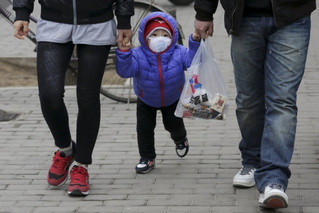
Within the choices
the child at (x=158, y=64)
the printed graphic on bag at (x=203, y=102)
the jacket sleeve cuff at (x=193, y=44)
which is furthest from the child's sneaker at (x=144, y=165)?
the jacket sleeve cuff at (x=193, y=44)

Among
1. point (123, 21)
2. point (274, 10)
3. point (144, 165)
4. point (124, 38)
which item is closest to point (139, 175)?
point (144, 165)

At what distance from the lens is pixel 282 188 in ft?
15.9

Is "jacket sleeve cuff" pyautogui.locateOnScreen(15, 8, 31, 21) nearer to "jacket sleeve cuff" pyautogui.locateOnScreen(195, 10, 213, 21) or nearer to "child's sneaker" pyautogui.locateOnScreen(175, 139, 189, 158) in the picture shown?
"jacket sleeve cuff" pyautogui.locateOnScreen(195, 10, 213, 21)

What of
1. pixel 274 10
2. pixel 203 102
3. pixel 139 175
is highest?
pixel 274 10

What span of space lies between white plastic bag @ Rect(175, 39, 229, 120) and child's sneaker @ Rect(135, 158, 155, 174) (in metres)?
0.62

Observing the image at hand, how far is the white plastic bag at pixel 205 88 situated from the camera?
540 cm

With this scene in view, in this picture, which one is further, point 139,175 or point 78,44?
point 139,175

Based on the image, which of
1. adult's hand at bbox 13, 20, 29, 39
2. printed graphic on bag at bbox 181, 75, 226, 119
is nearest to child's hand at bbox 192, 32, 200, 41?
printed graphic on bag at bbox 181, 75, 226, 119

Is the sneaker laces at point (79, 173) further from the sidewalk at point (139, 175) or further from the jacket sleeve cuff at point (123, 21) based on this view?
the jacket sleeve cuff at point (123, 21)

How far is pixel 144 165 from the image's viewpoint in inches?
230

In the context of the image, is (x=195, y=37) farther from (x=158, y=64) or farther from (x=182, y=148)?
(x=182, y=148)

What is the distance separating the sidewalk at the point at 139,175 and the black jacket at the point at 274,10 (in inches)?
42.6

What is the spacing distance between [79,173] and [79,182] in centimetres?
9

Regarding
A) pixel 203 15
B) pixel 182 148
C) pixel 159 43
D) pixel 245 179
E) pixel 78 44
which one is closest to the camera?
pixel 203 15
